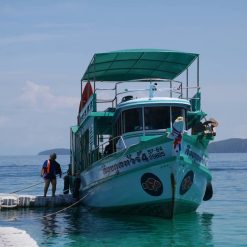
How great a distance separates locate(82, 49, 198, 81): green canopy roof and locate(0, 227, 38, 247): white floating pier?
701 centimetres

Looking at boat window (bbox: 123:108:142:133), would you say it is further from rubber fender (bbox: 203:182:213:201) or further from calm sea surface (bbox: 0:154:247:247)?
rubber fender (bbox: 203:182:213:201)

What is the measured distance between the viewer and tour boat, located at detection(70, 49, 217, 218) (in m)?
16.2

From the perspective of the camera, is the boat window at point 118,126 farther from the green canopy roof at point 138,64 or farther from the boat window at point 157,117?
the green canopy roof at point 138,64

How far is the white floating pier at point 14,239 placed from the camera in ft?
36.8

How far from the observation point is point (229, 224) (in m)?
17.9

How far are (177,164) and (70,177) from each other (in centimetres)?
985

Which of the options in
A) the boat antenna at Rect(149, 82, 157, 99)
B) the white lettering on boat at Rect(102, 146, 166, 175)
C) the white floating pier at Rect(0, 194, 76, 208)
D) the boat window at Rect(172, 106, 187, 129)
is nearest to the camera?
the white lettering on boat at Rect(102, 146, 166, 175)

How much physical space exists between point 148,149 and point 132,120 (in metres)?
1.78

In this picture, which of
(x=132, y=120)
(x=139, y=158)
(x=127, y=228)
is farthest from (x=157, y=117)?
(x=127, y=228)

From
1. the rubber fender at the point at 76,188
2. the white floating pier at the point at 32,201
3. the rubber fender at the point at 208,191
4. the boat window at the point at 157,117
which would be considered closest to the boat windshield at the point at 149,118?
the boat window at the point at 157,117

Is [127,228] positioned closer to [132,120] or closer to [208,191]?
[132,120]

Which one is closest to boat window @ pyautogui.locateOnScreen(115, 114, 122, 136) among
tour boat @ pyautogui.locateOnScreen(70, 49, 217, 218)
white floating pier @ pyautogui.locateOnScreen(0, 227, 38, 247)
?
tour boat @ pyautogui.locateOnScreen(70, 49, 217, 218)

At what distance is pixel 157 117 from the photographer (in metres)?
17.7

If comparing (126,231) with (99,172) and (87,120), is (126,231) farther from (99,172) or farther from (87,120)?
(87,120)
